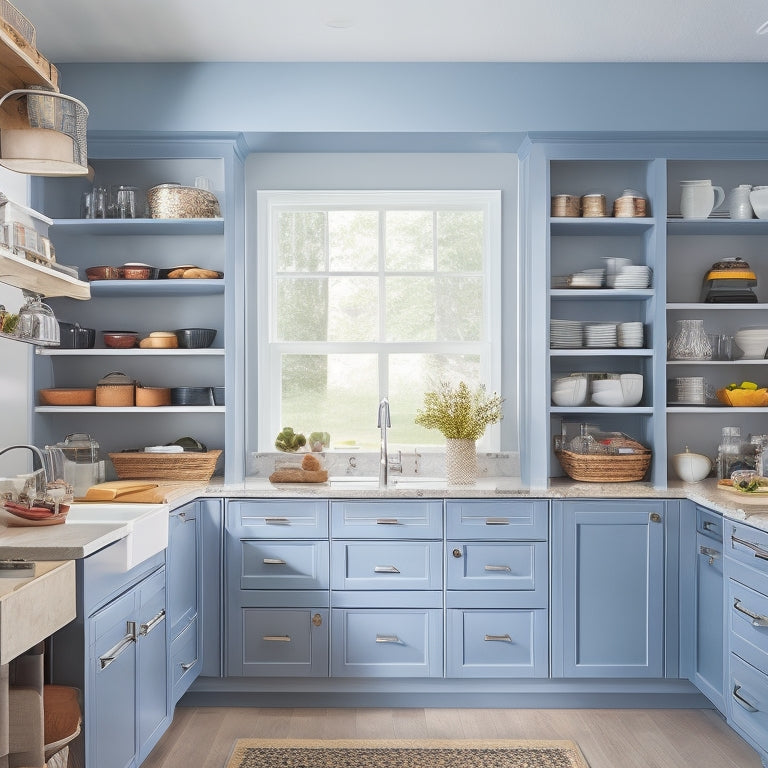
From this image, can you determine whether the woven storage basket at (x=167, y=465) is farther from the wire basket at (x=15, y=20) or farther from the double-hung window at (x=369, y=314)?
the wire basket at (x=15, y=20)

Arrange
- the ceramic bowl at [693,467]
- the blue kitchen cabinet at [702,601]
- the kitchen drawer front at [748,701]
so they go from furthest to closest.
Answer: the ceramic bowl at [693,467], the blue kitchen cabinet at [702,601], the kitchen drawer front at [748,701]

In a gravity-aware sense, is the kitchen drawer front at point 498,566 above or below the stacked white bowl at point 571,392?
below

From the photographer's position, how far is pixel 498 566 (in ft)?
11.2

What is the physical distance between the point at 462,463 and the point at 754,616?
4.55 feet

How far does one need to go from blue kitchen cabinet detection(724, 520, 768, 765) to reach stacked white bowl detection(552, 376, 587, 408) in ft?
3.16

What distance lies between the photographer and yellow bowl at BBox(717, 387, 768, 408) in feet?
12.2

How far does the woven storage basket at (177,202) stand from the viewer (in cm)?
364

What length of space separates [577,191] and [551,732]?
260cm

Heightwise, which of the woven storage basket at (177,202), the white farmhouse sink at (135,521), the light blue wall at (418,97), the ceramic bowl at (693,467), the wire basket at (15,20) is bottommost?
the white farmhouse sink at (135,521)

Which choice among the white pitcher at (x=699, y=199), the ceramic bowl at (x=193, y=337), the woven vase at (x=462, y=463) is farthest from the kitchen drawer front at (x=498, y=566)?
the white pitcher at (x=699, y=199)

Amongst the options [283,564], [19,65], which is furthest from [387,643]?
[19,65]

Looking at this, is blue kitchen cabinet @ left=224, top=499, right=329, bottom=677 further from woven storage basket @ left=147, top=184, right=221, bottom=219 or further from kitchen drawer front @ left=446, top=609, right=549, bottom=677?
woven storage basket @ left=147, top=184, right=221, bottom=219

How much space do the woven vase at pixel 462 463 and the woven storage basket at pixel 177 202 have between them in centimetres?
163

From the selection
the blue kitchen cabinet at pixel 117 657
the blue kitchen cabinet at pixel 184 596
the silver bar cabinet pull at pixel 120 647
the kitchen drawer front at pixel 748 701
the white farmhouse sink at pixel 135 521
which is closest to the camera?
the blue kitchen cabinet at pixel 117 657
